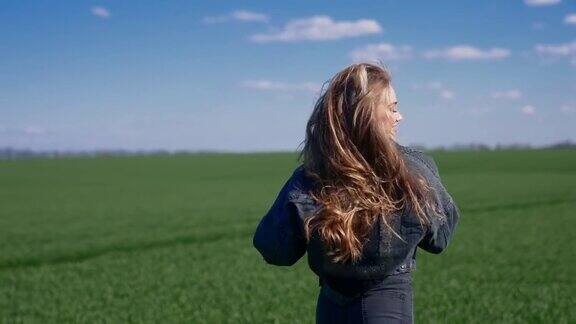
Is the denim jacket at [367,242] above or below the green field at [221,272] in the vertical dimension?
above

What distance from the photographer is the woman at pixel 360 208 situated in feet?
8.45

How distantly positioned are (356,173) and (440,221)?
0.38m

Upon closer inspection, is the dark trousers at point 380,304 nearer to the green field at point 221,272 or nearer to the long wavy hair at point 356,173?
the long wavy hair at point 356,173

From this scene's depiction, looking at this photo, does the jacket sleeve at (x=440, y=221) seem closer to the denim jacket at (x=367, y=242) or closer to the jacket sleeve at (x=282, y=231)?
the denim jacket at (x=367, y=242)

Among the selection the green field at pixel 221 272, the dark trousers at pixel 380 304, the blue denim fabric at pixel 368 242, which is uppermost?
the blue denim fabric at pixel 368 242

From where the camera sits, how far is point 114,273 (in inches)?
553

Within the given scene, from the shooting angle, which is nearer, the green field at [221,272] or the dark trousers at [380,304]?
the dark trousers at [380,304]

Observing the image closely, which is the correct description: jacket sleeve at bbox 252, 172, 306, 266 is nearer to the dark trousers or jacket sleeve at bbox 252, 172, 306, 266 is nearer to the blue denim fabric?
the blue denim fabric

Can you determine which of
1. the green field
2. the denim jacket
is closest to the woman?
the denim jacket

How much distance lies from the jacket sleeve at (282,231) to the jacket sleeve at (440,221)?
491mm

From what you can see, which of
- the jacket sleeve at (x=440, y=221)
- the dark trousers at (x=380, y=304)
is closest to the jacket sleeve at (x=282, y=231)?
the dark trousers at (x=380, y=304)

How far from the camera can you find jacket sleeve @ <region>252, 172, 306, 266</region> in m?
2.64

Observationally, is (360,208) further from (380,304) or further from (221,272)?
(221,272)

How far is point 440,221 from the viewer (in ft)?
8.73
